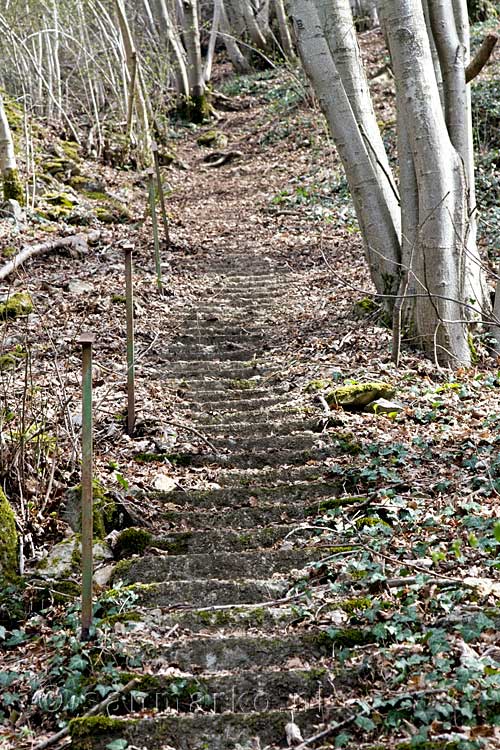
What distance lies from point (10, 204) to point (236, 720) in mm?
9314

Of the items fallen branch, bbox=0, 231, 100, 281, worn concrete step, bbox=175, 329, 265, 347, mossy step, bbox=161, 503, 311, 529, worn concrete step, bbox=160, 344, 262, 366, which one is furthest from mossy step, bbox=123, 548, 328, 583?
fallen branch, bbox=0, 231, 100, 281

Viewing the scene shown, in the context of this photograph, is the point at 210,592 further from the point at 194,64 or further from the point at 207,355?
the point at 194,64

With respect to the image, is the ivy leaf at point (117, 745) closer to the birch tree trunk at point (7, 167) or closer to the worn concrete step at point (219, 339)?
the worn concrete step at point (219, 339)

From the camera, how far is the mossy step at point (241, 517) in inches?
170

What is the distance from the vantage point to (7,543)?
12.3 ft

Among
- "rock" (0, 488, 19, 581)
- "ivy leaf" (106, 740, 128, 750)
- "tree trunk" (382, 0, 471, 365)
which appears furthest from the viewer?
"tree trunk" (382, 0, 471, 365)

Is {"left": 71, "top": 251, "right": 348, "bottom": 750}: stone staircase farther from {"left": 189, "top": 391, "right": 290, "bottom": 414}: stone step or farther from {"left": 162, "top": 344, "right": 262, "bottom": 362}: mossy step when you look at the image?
{"left": 162, "top": 344, "right": 262, "bottom": 362}: mossy step

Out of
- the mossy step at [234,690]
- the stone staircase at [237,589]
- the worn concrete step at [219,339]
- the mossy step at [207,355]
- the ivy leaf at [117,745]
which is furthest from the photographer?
the worn concrete step at [219,339]

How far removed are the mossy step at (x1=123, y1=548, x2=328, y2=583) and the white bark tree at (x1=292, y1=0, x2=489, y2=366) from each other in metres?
2.35

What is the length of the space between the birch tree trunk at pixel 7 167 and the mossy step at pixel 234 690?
30.1 feet

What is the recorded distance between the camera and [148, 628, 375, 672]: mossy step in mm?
3105

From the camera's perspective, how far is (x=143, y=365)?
22.8ft

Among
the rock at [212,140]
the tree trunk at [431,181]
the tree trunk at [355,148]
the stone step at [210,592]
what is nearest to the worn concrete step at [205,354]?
the tree trunk at [355,148]

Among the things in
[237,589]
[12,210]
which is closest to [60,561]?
[237,589]
